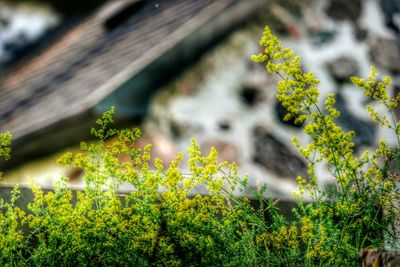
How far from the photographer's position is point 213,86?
265cm

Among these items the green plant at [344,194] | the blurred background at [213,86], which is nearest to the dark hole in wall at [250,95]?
the blurred background at [213,86]

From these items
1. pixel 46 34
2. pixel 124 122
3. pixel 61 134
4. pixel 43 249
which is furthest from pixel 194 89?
pixel 46 34

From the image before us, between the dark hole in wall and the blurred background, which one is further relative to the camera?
the dark hole in wall

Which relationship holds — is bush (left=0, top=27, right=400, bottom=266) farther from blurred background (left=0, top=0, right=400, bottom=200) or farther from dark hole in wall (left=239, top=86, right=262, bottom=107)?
dark hole in wall (left=239, top=86, right=262, bottom=107)

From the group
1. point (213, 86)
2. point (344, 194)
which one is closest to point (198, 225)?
point (344, 194)

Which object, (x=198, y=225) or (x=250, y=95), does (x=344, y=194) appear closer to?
(x=198, y=225)

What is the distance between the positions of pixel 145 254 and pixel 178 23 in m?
1.60

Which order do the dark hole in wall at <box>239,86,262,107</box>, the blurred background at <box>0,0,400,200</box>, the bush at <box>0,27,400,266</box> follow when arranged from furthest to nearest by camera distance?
the dark hole in wall at <box>239,86,262,107</box> < the blurred background at <box>0,0,400,200</box> < the bush at <box>0,27,400,266</box>

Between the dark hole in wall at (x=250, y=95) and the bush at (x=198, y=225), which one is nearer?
the bush at (x=198, y=225)

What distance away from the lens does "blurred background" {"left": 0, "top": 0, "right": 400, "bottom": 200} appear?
2477 millimetres

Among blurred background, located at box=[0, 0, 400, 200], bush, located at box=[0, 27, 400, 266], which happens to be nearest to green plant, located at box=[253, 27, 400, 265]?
bush, located at box=[0, 27, 400, 266]

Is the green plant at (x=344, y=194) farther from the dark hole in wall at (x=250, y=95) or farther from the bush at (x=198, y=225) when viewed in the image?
the dark hole in wall at (x=250, y=95)

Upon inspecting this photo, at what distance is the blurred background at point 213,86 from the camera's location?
8.13ft

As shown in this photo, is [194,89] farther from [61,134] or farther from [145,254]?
[145,254]
